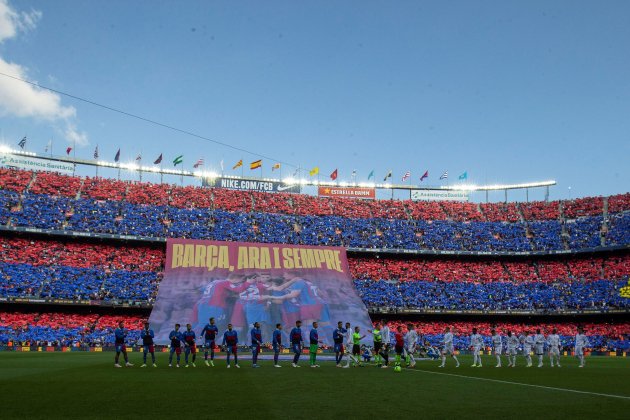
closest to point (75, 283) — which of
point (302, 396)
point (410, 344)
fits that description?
point (410, 344)

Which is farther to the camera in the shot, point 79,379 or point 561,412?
point 79,379

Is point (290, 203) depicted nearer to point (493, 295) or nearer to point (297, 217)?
point (297, 217)

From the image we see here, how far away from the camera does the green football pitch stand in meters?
10.8

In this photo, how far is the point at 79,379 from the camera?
57.6ft

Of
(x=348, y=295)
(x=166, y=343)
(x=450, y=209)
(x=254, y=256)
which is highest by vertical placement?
(x=450, y=209)

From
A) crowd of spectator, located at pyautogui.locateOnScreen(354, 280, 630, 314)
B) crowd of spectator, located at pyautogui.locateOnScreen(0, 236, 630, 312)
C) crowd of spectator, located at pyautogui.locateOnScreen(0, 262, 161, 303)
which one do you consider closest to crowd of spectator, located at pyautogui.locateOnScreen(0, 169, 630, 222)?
crowd of spectator, located at pyautogui.locateOnScreen(0, 236, 630, 312)

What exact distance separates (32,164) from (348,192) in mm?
40817

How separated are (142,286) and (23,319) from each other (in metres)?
10.6

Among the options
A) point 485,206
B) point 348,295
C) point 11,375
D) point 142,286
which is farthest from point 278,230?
point 11,375

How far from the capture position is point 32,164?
64.7 meters

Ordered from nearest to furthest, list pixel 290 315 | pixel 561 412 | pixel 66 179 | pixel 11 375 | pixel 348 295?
pixel 561 412
pixel 11 375
pixel 290 315
pixel 348 295
pixel 66 179

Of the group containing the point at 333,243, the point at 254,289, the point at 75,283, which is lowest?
the point at 254,289

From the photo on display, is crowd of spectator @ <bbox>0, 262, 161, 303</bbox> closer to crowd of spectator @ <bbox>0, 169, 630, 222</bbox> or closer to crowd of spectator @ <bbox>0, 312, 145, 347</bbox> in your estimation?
crowd of spectator @ <bbox>0, 312, 145, 347</bbox>

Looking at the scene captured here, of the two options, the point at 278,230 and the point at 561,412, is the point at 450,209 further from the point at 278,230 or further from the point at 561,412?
the point at 561,412
